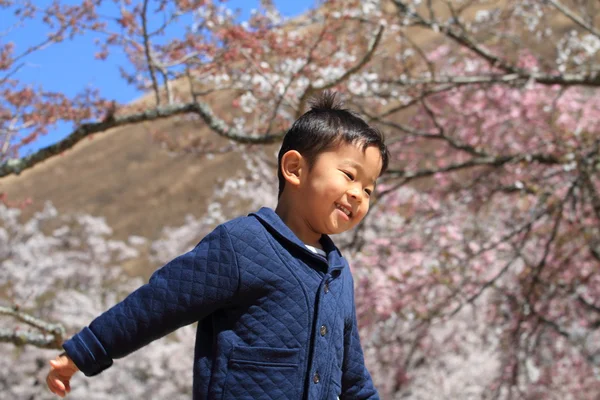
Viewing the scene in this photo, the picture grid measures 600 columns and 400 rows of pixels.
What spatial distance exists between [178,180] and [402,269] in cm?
4139

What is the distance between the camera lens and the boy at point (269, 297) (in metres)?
1.63

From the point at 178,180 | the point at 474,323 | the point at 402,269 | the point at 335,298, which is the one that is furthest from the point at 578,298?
the point at 178,180

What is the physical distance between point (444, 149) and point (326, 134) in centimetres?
766

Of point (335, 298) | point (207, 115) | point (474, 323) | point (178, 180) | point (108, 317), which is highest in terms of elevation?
point (178, 180)

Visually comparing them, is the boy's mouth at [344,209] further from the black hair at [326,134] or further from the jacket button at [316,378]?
the jacket button at [316,378]

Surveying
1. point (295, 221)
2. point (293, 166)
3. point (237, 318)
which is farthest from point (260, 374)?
point (293, 166)

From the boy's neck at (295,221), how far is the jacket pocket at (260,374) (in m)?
0.30

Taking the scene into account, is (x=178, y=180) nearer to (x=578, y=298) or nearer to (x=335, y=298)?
(x=578, y=298)

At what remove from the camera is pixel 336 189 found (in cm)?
174

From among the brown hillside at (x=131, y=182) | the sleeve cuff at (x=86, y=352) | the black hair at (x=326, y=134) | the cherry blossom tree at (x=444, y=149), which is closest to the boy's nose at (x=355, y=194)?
the black hair at (x=326, y=134)

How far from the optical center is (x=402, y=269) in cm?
684

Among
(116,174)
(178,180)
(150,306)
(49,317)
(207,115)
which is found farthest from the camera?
(116,174)

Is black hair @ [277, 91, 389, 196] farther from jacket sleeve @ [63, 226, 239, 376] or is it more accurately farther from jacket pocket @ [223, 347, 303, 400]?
jacket pocket @ [223, 347, 303, 400]

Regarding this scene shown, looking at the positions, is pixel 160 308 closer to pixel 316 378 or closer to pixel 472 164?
pixel 316 378
